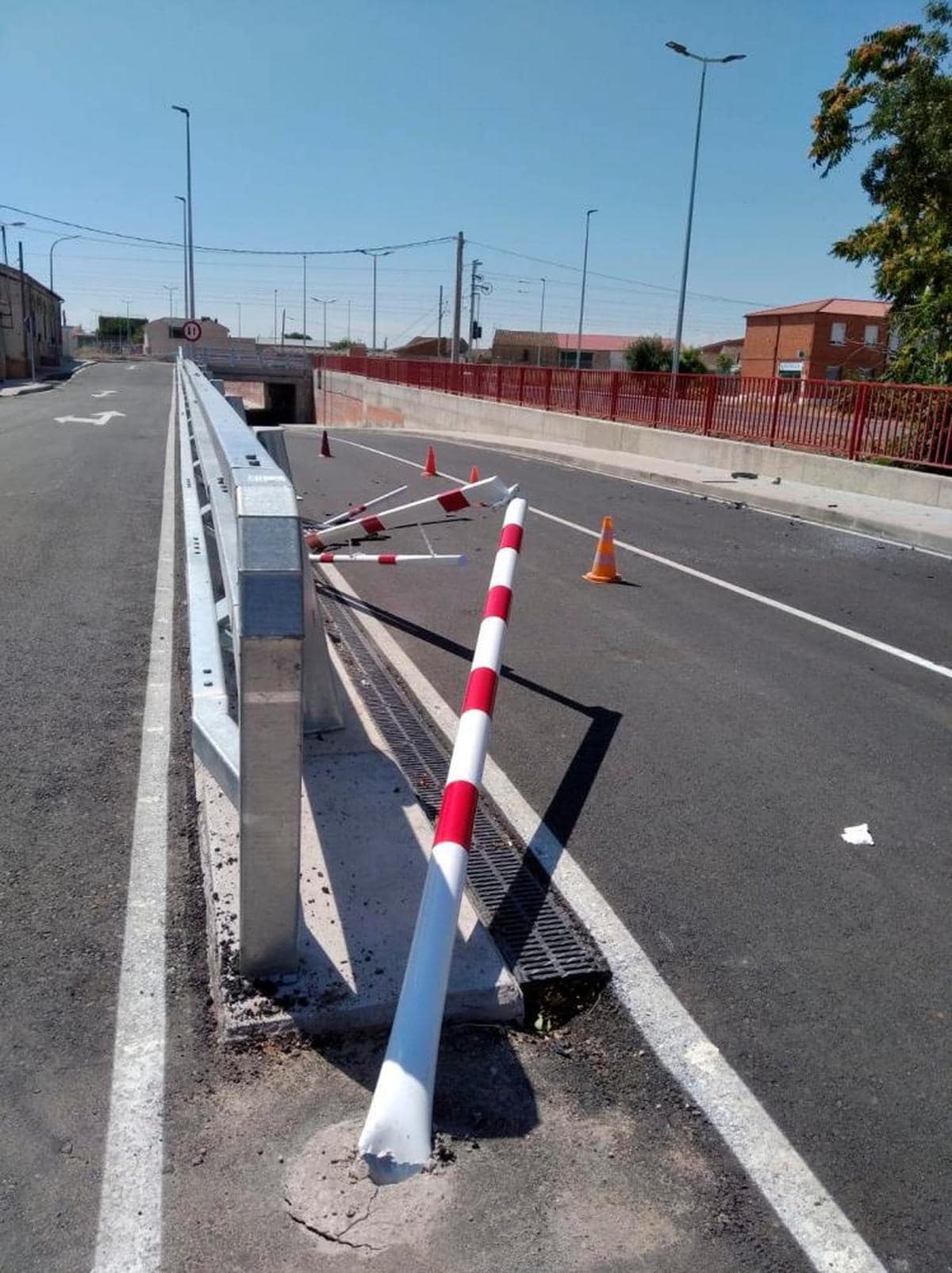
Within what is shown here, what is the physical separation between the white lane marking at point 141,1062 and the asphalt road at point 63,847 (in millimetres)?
35

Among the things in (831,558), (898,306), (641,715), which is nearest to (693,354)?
(898,306)

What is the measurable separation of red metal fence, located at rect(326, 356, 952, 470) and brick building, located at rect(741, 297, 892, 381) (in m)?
42.6

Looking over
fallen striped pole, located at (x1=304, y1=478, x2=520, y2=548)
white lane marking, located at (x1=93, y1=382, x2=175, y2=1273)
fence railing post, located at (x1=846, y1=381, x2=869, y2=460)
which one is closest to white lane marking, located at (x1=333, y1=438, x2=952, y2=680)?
fallen striped pole, located at (x1=304, y1=478, x2=520, y2=548)

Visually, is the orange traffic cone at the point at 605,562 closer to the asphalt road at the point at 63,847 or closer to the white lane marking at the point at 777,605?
the white lane marking at the point at 777,605

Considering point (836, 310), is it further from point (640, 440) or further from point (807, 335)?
point (640, 440)

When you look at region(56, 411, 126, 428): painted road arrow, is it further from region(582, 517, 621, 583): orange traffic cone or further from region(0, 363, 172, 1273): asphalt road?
region(582, 517, 621, 583): orange traffic cone

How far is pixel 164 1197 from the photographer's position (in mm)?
2432

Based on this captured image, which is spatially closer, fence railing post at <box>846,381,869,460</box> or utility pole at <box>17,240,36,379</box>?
fence railing post at <box>846,381,869,460</box>

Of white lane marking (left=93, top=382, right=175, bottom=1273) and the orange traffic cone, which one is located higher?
the orange traffic cone

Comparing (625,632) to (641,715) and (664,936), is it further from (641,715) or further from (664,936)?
(664,936)

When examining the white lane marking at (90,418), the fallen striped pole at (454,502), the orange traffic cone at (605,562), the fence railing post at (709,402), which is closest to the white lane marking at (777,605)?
the orange traffic cone at (605,562)

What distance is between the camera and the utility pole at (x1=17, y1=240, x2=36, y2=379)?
59188 millimetres

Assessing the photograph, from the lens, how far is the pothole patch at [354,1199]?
7.68 ft

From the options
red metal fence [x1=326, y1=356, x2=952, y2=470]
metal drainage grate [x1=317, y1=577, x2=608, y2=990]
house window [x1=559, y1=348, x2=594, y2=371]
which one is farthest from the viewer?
house window [x1=559, y1=348, x2=594, y2=371]
